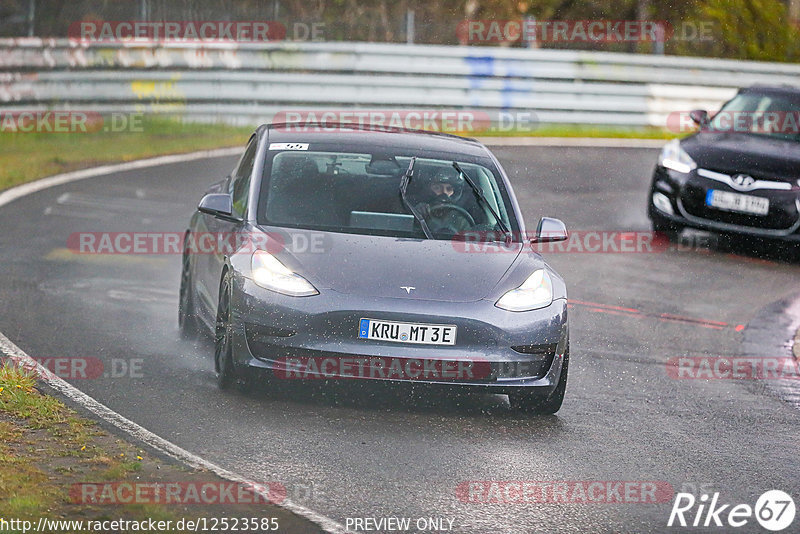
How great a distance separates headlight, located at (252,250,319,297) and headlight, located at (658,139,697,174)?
7.80 metres

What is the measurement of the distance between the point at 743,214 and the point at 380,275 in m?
7.58

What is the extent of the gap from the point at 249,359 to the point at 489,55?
55.8ft

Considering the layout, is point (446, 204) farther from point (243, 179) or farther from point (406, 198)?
point (243, 179)

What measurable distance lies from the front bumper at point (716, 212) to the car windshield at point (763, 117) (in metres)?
1.26

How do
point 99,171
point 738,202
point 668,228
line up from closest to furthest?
point 738,202
point 668,228
point 99,171

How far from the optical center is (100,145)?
21.2 m

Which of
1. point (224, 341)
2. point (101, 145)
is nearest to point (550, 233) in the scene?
point (224, 341)

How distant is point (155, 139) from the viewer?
21812mm

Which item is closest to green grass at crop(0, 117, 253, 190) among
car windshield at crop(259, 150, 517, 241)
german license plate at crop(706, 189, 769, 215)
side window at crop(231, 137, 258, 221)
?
german license plate at crop(706, 189, 769, 215)

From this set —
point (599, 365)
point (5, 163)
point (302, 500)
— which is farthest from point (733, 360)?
point (5, 163)

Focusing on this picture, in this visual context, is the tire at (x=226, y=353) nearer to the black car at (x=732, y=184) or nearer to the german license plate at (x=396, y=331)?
the german license plate at (x=396, y=331)

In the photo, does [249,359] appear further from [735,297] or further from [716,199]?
[716,199]

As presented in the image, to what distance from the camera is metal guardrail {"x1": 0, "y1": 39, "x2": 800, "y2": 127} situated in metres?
20.7

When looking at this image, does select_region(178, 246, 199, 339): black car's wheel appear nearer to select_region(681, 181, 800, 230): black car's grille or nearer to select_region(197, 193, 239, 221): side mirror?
select_region(197, 193, 239, 221): side mirror
